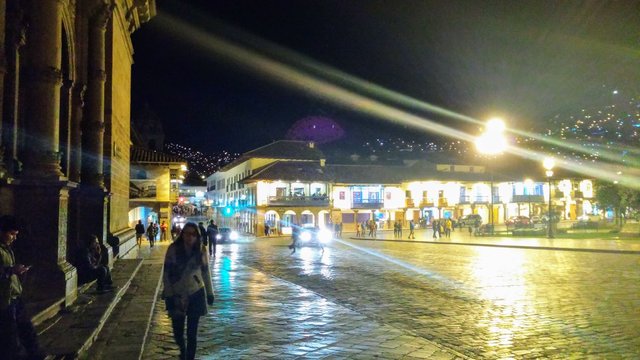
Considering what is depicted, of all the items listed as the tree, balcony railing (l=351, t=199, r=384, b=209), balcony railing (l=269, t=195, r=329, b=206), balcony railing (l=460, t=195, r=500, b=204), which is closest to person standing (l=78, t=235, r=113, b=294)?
the tree

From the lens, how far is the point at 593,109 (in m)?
26.5

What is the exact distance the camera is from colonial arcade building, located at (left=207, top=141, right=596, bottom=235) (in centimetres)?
5353

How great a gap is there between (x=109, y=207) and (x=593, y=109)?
75.5 feet

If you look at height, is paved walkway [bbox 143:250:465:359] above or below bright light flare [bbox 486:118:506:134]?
below

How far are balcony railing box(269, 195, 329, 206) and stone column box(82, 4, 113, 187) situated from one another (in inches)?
1495

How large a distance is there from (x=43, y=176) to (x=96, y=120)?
7.09 m

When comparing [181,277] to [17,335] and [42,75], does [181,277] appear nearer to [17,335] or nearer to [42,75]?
[17,335]

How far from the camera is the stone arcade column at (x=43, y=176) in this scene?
7.65 metres

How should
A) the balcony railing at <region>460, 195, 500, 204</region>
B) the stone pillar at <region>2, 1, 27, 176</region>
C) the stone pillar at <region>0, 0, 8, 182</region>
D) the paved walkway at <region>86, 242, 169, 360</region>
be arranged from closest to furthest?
1. the paved walkway at <region>86, 242, 169, 360</region>
2. the stone pillar at <region>0, 0, 8, 182</region>
3. the stone pillar at <region>2, 1, 27, 176</region>
4. the balcony railing at <region>460, 195, 500, 204</region>

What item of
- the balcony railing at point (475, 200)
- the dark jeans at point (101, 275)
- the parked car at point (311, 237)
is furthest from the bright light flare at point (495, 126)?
the balcony railing at point (475, 200)

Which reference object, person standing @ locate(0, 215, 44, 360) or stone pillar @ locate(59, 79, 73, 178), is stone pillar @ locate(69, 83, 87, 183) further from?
person standing @ locate(0, 215, 44, 360)

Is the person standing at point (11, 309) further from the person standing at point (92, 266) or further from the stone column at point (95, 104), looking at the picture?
the stone column at point (95, 104)

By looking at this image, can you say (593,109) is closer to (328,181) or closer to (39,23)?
(39,23)

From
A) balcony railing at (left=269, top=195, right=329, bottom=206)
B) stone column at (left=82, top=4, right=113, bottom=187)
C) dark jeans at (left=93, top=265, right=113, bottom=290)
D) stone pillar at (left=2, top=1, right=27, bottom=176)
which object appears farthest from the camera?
balcony railing at (left=269, top=195, right=329, bottom=206)
